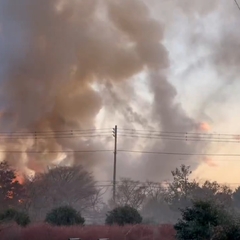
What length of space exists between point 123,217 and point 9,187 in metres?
28.3

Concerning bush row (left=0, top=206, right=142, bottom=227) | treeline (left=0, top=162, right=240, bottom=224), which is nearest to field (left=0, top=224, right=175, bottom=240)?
bush row (left=0, top=206, right=142, bottom=227)

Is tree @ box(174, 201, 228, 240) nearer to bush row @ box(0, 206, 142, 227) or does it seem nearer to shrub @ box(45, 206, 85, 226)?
bush row @ box(0, 206, 142, 227)

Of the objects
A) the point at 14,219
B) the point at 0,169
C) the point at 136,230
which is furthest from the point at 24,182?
the point at 136,230

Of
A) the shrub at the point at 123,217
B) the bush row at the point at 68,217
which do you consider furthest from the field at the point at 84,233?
the shrub at the point at 123,217

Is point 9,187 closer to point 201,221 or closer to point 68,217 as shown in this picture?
point 68,217

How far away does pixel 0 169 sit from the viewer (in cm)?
6206

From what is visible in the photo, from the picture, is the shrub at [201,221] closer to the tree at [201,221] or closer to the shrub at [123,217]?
the tree at [201,221]

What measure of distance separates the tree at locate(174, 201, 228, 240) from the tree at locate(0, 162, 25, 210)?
1470 inches

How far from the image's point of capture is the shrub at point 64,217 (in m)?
35.8

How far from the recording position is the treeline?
198 feet

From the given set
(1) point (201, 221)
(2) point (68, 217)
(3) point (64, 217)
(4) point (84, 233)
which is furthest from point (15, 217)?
(1) point (201, 221)

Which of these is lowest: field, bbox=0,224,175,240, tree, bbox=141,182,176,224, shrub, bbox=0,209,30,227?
field, bbox=0,224,175,240

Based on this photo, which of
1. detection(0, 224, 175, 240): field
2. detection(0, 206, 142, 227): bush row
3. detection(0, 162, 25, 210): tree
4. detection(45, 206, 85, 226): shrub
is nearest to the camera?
detection(0, 224, 175, 240): field

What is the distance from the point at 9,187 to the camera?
61594 millimetres
